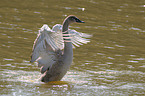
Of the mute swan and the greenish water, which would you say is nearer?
the greenish water

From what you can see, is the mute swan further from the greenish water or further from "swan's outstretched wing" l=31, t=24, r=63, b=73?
the greenish water

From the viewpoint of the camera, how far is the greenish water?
9.99 m

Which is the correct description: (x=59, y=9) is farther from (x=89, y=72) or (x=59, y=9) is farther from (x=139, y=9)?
(x=89, y=72)

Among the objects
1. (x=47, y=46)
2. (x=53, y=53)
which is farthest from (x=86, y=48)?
(x=47, y=46)

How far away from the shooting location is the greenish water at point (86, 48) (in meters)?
9.99

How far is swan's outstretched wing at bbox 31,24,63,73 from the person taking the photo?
33.2 feet

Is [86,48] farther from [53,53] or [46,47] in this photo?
[46,47]

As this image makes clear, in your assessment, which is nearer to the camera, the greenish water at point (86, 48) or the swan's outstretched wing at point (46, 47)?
the greenish water at point (86, 48)

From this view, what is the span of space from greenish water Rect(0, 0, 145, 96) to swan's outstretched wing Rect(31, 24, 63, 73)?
57cm

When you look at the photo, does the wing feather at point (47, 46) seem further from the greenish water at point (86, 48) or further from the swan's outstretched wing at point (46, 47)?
the greenish water at point (86, 48)

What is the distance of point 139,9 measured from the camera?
2036cm

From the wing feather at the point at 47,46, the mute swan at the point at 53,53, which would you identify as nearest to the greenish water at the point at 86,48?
the mute swan at the point at 53,53

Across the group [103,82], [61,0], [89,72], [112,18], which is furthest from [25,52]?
[61,0]

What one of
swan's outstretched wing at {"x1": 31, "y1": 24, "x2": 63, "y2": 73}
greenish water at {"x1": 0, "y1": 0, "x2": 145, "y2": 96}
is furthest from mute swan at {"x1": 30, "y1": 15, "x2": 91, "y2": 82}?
greenish water at {"x1": 0, "y1": 0, "x2": 145, "y2": 96}
